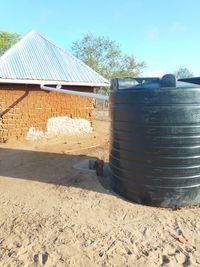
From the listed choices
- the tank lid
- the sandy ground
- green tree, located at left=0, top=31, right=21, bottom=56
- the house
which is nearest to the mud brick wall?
the house

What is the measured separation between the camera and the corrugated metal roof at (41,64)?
33.8ft

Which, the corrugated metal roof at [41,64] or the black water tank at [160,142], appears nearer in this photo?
the black water tank at [160,142]

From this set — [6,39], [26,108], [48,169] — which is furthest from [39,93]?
[6,39]

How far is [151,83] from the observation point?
15.7 feet

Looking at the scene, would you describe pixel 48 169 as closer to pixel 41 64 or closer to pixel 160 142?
pixel 160 142

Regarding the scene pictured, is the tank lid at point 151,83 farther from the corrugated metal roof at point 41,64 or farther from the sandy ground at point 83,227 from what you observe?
the corrugated metal roof at point 41,64

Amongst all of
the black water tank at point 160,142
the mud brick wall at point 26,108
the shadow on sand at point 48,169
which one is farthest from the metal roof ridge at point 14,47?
the black water tank at point 160,142

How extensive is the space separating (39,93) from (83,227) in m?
7.35

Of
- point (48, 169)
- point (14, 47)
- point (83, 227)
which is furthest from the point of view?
point (14, 47)

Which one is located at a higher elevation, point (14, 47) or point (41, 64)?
point (14, 47)

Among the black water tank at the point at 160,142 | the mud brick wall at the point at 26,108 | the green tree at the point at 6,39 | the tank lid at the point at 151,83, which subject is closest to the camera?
the black water tank at the point at 160,142

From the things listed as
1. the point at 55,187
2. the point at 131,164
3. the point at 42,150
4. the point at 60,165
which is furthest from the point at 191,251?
the point at 42,150

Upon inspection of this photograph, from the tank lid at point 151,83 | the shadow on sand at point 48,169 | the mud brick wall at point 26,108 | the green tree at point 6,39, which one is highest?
the green tree at point 6,39

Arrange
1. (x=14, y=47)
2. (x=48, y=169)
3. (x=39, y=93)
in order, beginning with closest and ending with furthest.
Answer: (x=48, y=169) → (x=39, y=93) → (x=14, y=47)
